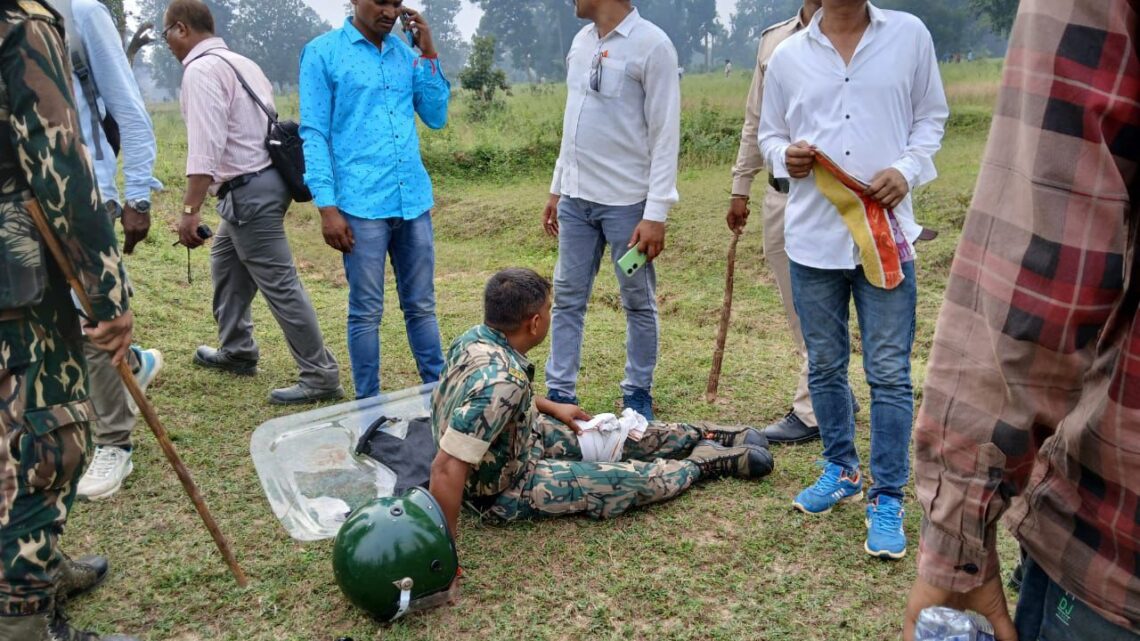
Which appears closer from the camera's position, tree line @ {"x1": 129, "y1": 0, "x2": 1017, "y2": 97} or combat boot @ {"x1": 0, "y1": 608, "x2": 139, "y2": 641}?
combat boot @ {"x1": 0, "y1": 608, "x2": 139, "y2": 641}

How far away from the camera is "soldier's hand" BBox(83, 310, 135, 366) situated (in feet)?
8.03

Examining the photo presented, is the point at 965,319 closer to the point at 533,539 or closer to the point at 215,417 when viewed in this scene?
the point at 533,539

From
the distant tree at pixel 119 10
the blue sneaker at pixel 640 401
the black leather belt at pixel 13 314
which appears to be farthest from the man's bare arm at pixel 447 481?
the distant tree at pixel 119 10

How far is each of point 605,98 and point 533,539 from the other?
2065mm

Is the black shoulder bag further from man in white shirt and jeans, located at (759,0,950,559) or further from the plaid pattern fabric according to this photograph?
the plaid pattern fabric

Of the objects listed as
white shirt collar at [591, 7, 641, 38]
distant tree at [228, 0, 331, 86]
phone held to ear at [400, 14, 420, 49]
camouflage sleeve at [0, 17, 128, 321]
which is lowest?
distant tree at [228, 0, 331, 86]

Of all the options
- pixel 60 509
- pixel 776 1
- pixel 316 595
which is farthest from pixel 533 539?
pixel 776 1

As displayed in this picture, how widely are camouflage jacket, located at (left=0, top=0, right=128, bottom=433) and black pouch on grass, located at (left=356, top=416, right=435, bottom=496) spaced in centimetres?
138

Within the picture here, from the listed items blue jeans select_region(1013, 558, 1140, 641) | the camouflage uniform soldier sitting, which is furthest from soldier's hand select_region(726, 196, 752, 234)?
blue jeans select_region(1013, 558, 1140, 641)

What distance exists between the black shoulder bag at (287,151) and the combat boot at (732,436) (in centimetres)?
242

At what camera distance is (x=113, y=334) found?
247 centimetres

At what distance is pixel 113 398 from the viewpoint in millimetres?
3787

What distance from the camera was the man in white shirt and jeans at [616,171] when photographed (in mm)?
3979

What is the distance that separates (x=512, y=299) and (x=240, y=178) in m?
2.14
